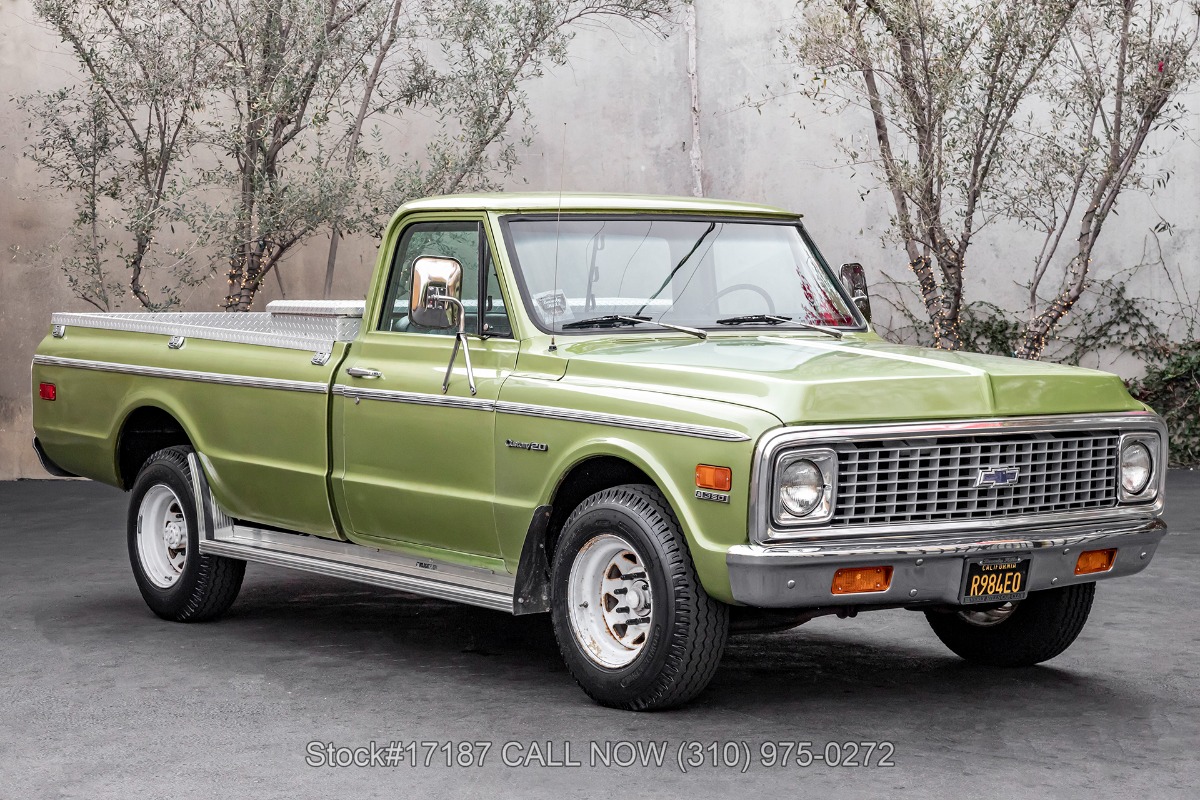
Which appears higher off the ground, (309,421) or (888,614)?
(309,421)

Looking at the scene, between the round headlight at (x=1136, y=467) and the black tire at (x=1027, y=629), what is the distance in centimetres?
54

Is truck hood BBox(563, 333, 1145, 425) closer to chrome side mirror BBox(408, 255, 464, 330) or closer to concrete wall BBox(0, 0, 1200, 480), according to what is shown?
chrome side mirror BBox(408, 255, 464, 330)

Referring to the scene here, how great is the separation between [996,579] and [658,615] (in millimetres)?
1207

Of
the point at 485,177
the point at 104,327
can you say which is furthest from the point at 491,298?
the point at 485,177

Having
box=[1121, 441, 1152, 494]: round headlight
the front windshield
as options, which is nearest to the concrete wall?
the front windshield

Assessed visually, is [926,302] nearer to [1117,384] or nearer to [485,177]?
[485,177]

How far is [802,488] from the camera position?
5516mm

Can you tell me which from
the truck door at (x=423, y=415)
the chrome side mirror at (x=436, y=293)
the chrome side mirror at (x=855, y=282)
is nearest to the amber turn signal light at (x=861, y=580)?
the truck door at (x=423, y=415)

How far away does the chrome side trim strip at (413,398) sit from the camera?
21.6ft

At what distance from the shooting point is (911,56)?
1243 cm

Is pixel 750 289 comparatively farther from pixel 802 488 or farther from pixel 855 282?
pixel 802 488

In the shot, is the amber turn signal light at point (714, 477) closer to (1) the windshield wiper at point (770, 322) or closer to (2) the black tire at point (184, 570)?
(1) the windshield wiper at point (770, 322)

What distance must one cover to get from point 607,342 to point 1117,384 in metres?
2.00

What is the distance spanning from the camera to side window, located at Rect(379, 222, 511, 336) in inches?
267
